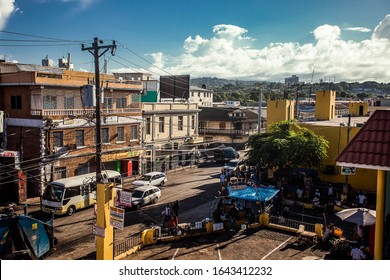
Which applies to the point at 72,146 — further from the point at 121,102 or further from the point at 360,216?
the point at 360,216

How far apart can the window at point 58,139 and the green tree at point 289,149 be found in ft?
45.3

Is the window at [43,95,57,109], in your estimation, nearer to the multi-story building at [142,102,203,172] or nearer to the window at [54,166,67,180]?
the window at [54,166,67,180]

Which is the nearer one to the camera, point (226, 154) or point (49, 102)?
point (49, 102)

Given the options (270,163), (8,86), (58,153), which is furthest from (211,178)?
(8,86)

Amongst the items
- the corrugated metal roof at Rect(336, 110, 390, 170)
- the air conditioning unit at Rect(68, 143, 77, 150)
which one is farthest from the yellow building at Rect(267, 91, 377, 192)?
the corrugated metal roof at Rect(336, 110, 390, 170)

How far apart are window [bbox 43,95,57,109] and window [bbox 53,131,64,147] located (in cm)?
192

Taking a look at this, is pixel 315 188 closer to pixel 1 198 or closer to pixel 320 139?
pixel 320 139

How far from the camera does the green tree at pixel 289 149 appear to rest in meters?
24.7

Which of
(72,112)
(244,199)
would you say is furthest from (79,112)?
(244,199)

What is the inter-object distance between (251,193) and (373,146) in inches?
503

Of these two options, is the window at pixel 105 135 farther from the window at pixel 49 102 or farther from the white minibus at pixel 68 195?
the white minibus at pixel 68 195

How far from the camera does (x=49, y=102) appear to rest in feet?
86.4

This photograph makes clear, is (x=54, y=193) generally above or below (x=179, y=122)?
below

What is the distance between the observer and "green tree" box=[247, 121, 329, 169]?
81.1 feet
